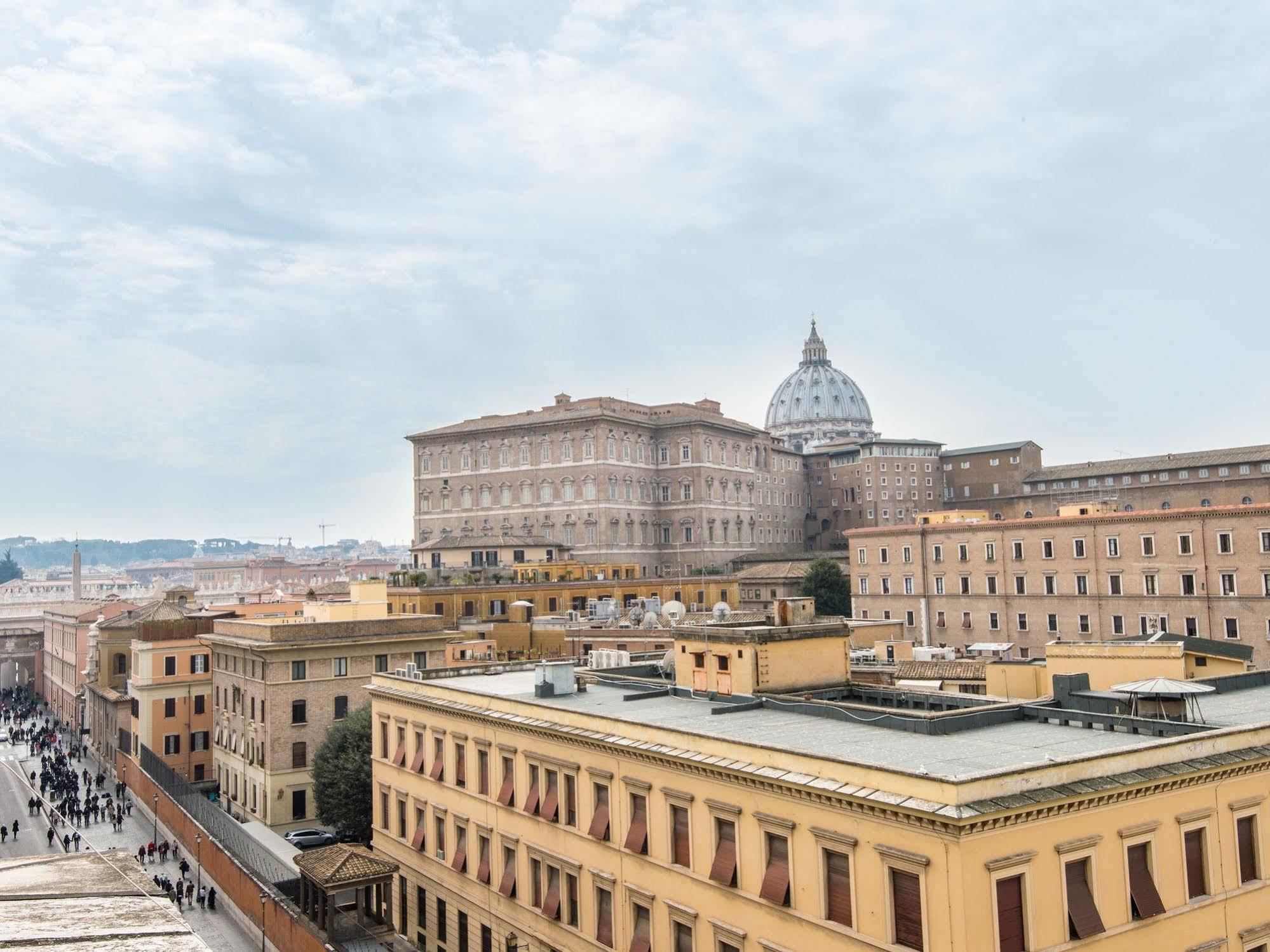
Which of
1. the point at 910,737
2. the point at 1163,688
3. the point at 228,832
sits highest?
the point at 1163,688

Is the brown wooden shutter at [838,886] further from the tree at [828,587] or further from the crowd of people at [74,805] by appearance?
the tree at [828,587]

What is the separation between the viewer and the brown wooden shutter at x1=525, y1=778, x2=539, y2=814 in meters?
26.1

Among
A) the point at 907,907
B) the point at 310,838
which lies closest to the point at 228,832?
the point at 310,838

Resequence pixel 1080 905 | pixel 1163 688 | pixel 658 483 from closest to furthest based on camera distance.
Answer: pixel 1080 905 → pixel 1163 688 → pixel 658 483

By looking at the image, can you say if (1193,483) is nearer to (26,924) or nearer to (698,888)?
(698,888)

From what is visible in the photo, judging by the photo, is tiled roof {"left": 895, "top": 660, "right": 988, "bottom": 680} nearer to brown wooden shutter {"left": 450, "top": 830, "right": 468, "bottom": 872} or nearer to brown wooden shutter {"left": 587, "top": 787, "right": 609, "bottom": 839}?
brown wooden shutter {"left": 587, "top": 787, "right": 609, "bottom": 839}

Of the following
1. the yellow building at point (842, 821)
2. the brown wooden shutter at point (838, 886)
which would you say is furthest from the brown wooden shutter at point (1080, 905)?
the brown wooden shutter at point (838, 886)

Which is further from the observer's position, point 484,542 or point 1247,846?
point 484,542

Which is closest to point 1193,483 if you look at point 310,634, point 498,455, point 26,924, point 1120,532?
point 1120,532

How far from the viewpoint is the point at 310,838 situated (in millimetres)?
43594

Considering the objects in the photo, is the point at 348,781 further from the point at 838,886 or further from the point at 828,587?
the point at 828,587

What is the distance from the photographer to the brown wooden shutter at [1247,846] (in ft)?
61.6

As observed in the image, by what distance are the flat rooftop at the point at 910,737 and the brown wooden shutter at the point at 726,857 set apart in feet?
4.29

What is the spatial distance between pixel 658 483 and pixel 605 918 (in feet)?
291
